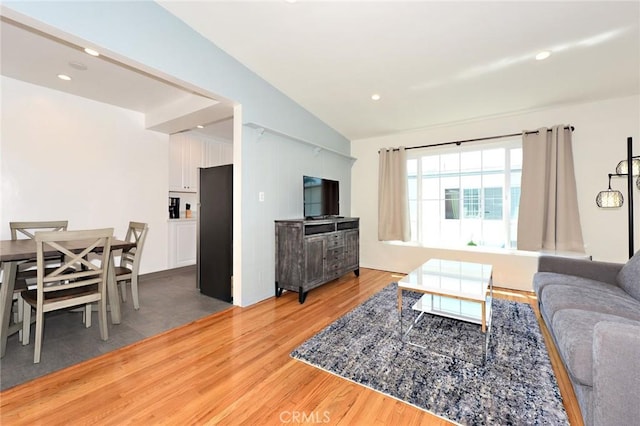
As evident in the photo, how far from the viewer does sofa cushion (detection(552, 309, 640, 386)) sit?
1.34 metres

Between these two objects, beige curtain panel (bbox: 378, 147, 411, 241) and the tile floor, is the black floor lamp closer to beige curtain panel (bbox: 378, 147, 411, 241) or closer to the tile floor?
beige curtain panel (bbox: 378, 147, 411, 241)

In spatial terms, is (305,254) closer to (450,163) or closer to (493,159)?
(450,163)

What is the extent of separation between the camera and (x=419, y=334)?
7.99ft

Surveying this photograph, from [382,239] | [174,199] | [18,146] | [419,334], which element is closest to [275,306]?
[419,334]

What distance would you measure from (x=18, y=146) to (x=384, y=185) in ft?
16.4

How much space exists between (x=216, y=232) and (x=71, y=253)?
146cm

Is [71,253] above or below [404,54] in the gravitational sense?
below

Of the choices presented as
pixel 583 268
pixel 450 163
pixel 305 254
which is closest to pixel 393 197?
pixel 450 163

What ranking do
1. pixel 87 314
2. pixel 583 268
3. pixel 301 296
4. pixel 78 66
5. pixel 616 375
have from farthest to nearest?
pixel 301 296 → pixel 78 66 → pixel 583 268 → pixel 87 314 → pixel 616 375

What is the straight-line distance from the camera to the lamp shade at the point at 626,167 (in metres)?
2.86

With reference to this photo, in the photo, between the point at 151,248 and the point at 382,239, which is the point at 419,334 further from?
the point at 151,248

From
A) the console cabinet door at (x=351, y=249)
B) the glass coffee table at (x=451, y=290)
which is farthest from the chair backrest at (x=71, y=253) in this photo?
the console cabinet door at (x=351, y=249)

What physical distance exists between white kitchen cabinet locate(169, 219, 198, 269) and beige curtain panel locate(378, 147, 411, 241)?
3.47 m

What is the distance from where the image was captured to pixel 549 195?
3482mm
